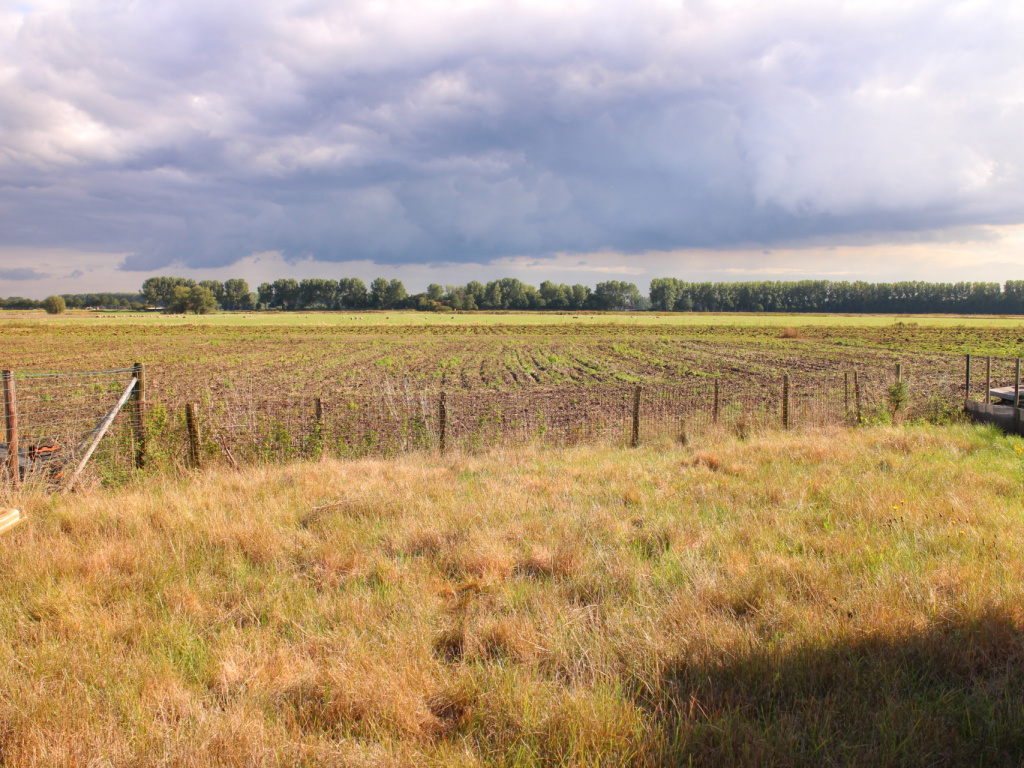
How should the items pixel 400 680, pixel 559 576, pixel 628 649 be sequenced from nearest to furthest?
1. pixel 400 680
2. pixel 628 649
3. pixel 559 576

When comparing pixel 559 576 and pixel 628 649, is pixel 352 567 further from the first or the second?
pixel 628 649

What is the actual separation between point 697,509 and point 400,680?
409cm

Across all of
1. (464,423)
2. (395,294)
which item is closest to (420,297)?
(395,294)

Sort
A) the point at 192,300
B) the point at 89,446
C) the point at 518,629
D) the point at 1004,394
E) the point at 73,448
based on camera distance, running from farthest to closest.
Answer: the point at 192,300 → the point at 1004,394 → the point at 73,448 → the point at 89,446 → the point at 518,629

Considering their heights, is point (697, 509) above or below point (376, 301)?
below

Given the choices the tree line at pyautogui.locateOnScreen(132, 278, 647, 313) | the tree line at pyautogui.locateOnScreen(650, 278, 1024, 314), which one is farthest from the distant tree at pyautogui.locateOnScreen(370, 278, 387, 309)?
the tree line at pyautogui.locateOnScreen(650, 278, 1024, 314)

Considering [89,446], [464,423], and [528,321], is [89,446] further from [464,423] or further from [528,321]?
[528,321]

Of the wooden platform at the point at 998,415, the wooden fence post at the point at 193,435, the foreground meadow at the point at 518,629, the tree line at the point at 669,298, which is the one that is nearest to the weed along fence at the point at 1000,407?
the wooden platform at the point at 998,415

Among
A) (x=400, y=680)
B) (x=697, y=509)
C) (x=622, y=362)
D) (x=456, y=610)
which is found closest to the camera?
(x=400, y=680)

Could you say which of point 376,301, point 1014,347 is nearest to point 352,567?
point 1014,347

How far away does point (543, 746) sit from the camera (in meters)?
2.61

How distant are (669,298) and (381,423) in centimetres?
19429

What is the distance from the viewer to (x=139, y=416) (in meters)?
9.17

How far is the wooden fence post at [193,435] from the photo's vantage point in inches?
375
